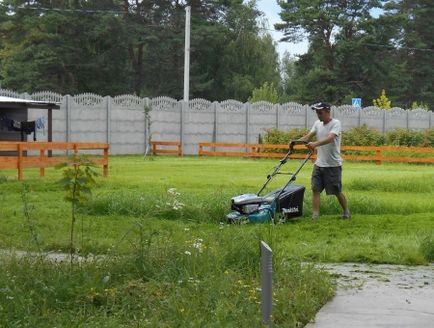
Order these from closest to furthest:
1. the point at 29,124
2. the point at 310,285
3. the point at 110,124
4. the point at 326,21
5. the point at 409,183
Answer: the point at 310,285
the point at 409,183
the point at 29,124
the point at 110,124
the point at 326,21

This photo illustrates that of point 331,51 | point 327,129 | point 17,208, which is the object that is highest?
point 331,51

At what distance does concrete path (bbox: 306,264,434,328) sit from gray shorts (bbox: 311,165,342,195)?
3266mm

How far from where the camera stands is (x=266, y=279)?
15.3ft

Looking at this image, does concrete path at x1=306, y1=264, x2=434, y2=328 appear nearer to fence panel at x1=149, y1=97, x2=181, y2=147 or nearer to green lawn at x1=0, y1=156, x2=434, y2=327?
green lawn at x1=0, y1=156, x2=434, y2=327

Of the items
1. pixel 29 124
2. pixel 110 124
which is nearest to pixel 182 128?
pixel 110 124

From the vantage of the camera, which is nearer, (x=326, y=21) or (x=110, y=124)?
(x=110, y=124)

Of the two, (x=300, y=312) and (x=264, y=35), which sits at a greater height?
(x=264, y=35)

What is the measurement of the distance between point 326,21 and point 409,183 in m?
45.6

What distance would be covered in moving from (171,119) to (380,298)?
3158cm

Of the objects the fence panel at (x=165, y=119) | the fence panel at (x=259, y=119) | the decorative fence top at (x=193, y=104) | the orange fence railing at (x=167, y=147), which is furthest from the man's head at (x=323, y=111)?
the fence panel at (x=259, y=119)

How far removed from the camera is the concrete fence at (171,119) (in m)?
34.5

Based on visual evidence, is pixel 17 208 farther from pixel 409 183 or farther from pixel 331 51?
pixel 331 51

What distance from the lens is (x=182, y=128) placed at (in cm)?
3766

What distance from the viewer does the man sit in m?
11.2
